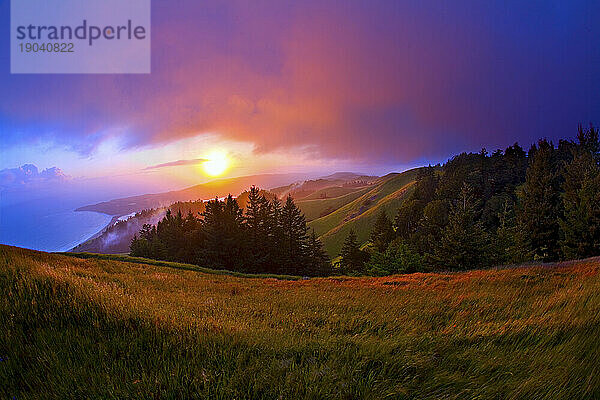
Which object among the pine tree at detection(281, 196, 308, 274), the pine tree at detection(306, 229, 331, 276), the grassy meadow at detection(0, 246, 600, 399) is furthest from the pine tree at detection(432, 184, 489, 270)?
the pine tree at detection(306, 229, 331, 276)

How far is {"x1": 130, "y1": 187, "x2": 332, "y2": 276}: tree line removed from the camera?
1592 inches

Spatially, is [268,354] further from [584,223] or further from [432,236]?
[432,236]

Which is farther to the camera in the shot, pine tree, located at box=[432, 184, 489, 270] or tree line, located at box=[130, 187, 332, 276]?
tree line, located at box=[130, 187, 332, 276]

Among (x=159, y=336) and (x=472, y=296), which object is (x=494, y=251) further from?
(x=159, y=336)

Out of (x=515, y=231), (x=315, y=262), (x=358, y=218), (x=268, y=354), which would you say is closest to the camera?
(x=268, y=354)

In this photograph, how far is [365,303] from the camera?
9211 mm

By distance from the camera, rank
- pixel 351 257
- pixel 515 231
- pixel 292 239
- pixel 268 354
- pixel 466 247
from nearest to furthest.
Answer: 1. pixel 268 354
2. pixel 466 247
3. pixel 515 231
4. pixel 292 239
5. pixel 351 257

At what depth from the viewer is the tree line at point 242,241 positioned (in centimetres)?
4044

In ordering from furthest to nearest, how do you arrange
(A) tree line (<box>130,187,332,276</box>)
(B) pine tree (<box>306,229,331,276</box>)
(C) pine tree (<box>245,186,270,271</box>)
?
(B) pine tree (<box>306,229,331,276</box>)
(C) pine tree (<box>245,186,270,271</box>)
(A) tree line (<box>130,187,332,276</box>)

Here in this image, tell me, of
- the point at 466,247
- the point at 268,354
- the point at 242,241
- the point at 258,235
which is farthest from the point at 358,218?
the point at 268,354

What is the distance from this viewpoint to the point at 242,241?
41.7 meters

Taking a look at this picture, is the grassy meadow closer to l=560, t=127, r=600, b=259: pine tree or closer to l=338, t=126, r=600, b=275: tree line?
l=338, t=126, r=600, b=275: tree line

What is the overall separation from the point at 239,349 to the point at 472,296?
30.6 ft

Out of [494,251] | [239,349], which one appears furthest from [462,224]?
[239,349]
